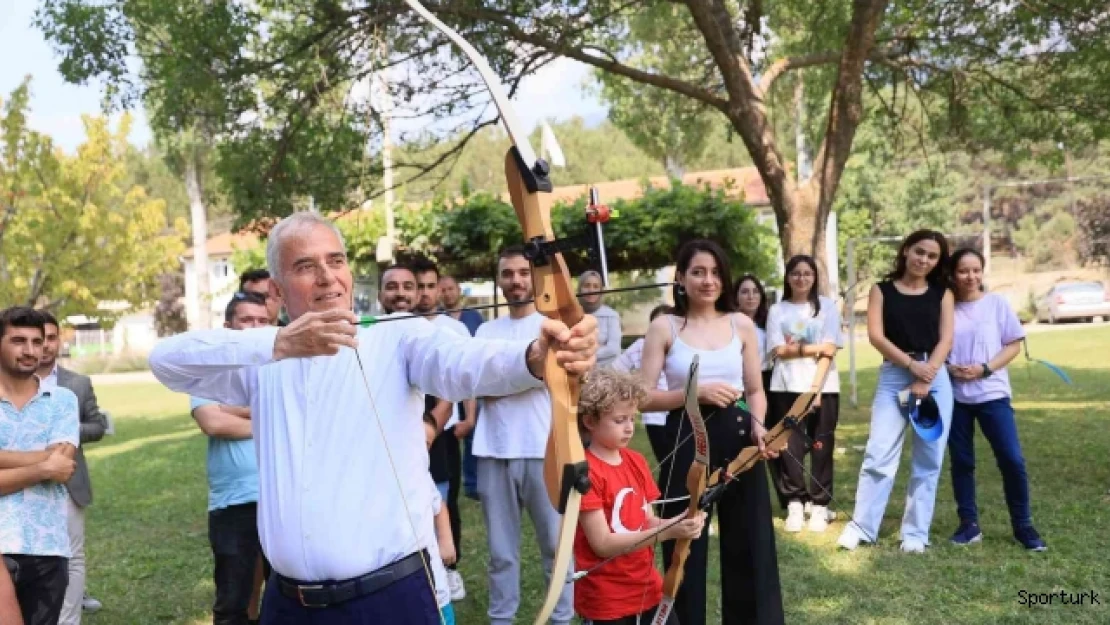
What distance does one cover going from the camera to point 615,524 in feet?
10.3

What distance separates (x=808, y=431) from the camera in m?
6.80

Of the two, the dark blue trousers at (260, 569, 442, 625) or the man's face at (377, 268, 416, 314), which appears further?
the man's face at (377, 268, 416, 314)

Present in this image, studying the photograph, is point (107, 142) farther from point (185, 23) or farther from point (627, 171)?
point (627, 171)

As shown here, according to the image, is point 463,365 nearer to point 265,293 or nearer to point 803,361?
point 265,293

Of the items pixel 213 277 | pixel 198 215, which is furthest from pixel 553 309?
pixel 213 277

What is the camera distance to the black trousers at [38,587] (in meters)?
3.44

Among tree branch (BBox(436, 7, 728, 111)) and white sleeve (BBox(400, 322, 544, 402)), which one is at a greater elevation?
tree branch (BBox(436, 7, 728, 111))

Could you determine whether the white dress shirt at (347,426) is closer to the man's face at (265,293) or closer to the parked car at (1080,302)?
the man's face at (265,293)

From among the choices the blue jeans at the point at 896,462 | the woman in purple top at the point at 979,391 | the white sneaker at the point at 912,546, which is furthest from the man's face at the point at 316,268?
the woman in purple top at the point at 979,391

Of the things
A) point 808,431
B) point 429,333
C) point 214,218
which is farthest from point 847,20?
point 214,218

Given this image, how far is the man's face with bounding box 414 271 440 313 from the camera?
5.26 meters

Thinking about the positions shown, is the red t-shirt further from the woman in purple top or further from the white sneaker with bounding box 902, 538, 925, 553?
the woman in purple top

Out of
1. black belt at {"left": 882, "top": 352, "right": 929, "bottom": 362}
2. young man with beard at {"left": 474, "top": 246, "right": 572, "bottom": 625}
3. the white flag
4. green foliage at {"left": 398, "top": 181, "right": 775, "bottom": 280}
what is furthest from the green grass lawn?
the white flag

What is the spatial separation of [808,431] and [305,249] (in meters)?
5.18
